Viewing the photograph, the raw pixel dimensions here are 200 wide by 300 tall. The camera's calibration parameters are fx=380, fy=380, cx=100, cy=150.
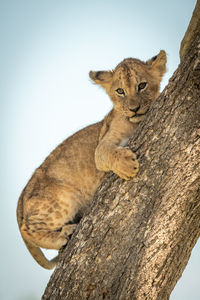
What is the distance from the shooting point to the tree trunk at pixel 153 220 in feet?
11.4

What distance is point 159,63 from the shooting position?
5.93 metres

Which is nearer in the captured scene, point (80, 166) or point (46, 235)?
point (46, 235)

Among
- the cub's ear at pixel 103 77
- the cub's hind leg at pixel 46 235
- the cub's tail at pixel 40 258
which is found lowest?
the cub's tail at pixel 40 258

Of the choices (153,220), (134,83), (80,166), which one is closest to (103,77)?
(134,83)

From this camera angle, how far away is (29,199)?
18.6ft

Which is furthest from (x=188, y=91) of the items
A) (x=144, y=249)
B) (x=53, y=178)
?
(x=53, y=178)

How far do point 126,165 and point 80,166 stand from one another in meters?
2.29

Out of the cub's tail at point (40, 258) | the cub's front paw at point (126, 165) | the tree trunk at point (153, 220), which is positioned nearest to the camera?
the tree trunk at point (153, 220)

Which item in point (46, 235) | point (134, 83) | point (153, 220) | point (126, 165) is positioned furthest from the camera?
point (134, 83)

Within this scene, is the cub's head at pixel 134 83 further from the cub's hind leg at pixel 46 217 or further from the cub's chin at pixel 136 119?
the cub's hind leg at pixel 46 217

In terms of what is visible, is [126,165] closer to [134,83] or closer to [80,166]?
[134,83]

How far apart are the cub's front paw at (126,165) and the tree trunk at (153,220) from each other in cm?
6

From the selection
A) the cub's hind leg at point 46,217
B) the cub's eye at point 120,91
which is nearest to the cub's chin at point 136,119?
the cub's eye at point 120,91

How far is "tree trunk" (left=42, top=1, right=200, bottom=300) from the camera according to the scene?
3.47 m
